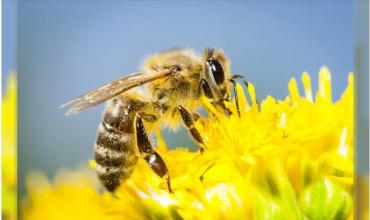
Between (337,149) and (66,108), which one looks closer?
(337,149)

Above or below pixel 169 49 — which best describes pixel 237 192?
below

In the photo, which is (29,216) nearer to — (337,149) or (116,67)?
(116,67)

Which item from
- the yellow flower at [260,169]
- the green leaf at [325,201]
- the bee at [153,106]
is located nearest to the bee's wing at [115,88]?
the bee at [153,106]
